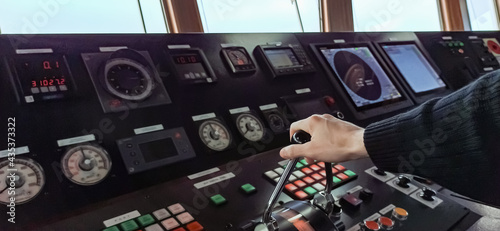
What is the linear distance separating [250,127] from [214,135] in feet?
0.45

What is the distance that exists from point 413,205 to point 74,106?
974mm

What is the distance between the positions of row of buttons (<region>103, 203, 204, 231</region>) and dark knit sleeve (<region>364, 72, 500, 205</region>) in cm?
45

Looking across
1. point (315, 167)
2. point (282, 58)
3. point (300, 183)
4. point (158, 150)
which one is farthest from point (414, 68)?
point (158, 150)

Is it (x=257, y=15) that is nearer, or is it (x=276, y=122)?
(x=276, y=122)

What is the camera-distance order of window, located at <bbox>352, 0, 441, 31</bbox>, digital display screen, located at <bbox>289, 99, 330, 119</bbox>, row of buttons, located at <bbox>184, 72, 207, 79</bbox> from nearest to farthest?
row of buttons, located at <bbox>184, 72, 207, 79</bbox>
digital display screen, located at <bbox>289, 99, 330, 119</bbox>
window, located at <bbox>352, 0, 441, 31</bbox>

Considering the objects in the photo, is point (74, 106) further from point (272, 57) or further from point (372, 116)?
point (372, 116)

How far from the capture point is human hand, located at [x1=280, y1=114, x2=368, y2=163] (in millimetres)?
849

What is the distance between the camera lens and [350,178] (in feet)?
3.48

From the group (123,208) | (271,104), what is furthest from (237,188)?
(271,104)

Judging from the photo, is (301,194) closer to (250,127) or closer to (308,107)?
(250,127)

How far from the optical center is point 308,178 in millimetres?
1025

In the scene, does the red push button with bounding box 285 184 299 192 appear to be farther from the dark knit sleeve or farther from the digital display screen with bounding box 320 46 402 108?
the digital display screen with bounding box 320 46 402 108

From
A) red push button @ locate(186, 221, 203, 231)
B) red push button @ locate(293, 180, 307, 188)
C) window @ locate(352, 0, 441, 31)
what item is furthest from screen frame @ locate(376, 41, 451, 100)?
red push button @ locate(186, 221, 203, 231)

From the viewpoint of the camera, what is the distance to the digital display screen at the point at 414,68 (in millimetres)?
1834
